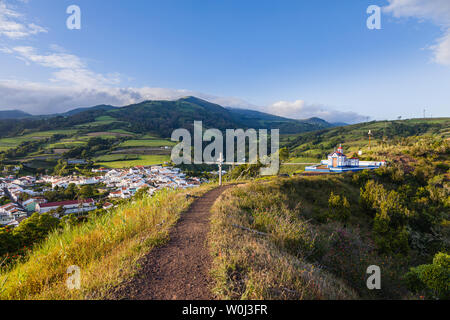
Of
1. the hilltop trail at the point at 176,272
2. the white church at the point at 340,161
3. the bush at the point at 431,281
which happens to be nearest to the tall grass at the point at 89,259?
the hilltop trail at the point at 176,272

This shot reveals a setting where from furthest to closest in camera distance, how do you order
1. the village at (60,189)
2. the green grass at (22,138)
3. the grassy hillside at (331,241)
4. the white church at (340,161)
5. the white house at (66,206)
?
1. the green grass at (22,138)
2. the white house at (66,206)
3. the village at (60,189)
4. the white church at (340,161)
5. the grassy hillside at (331,241)

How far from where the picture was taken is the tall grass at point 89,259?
2670 millimetres

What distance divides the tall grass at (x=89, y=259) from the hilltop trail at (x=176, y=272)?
198 millimetres

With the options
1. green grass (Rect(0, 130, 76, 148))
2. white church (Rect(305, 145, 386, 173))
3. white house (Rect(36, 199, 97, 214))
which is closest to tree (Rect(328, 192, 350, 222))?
white church (Rect(305, 145, 386, 173))

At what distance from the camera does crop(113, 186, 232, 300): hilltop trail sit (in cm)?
261

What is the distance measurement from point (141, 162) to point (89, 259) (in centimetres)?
6854

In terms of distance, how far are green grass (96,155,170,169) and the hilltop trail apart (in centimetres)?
6436

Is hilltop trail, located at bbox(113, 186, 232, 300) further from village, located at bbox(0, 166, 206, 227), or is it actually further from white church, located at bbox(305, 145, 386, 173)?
white church, located at bbox(305, 145, 386, 173)

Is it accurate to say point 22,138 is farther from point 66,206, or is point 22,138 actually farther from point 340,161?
point 340,161

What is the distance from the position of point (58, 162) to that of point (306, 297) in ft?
278

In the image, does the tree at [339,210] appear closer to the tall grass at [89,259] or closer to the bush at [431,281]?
the bush at [431,281]

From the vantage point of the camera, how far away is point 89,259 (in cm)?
369
